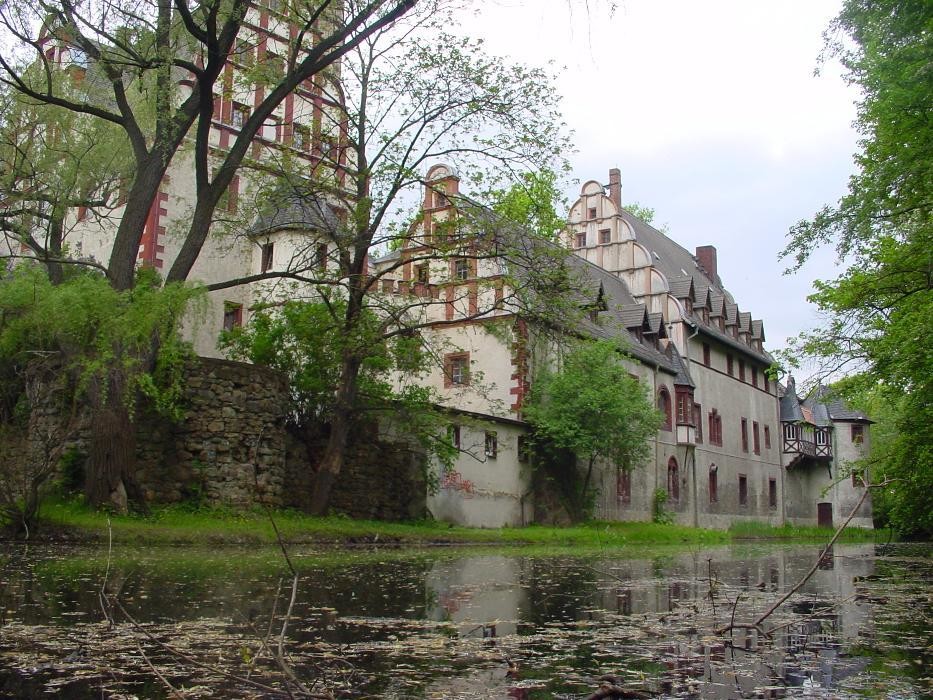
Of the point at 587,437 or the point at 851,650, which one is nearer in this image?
the point at 851,650

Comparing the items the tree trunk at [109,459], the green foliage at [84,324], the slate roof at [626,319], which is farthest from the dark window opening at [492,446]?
the green foliage at [84,324]

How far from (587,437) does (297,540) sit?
1504 cm

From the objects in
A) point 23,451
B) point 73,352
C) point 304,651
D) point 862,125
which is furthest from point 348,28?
point 304,651

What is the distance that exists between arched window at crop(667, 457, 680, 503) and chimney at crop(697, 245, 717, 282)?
68.8 ft

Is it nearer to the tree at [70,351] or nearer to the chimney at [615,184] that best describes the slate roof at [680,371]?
the chimney at [615,184]

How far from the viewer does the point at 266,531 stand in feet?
60.7

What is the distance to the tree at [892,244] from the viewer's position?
52.4 feet

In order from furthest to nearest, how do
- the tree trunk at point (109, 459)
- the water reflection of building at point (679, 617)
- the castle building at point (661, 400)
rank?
1. the castle building at point (661, 400)
2. the tree trunk at point (109, 459)
3. the water reflection of building at point (679, 617)

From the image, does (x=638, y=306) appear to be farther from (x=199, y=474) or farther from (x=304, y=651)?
(x=304, y=651)

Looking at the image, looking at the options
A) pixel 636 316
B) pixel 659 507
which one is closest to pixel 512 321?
pixel 659 507

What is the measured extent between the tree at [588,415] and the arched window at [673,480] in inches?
391

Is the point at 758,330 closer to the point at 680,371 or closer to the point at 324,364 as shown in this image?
the point at 680,371

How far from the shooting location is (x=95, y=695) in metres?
3.30

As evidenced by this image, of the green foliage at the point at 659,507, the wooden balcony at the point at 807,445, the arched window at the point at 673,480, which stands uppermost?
the wooden balcony at the point at 807,445
